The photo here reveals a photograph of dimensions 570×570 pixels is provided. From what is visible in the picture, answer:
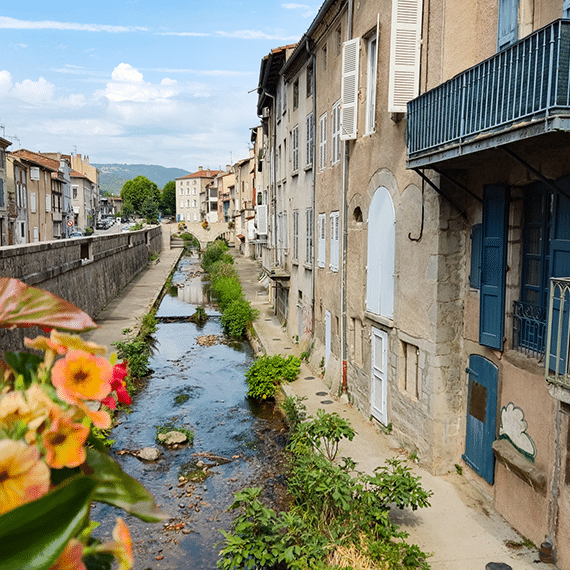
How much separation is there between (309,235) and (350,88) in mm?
6407

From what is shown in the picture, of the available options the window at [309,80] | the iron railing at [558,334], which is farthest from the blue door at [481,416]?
the window at [309,80]

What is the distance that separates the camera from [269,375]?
15375mm

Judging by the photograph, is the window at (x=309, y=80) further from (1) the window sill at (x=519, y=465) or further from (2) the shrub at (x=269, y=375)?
(1) the window sill at (x=519, y=465)

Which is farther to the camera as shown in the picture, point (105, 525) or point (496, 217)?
point (105, 525)

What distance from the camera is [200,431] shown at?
1366cm

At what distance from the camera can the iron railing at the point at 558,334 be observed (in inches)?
216

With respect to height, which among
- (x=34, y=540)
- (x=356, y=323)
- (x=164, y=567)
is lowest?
(x=164, y=567)

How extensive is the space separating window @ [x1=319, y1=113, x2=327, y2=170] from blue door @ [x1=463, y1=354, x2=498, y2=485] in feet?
28.1

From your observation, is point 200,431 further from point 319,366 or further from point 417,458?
point 417,458

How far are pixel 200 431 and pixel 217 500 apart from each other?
140 inches

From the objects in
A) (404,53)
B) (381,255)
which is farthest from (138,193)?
(404,53)

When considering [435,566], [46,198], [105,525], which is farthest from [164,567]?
[46,198]

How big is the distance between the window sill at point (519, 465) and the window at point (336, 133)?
8399mm

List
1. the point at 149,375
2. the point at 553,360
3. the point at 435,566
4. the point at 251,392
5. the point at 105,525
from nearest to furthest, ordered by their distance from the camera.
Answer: the point at 553,360
the point at 435,566
the point at 105,525
the point at 251,392
the point at 149,375
